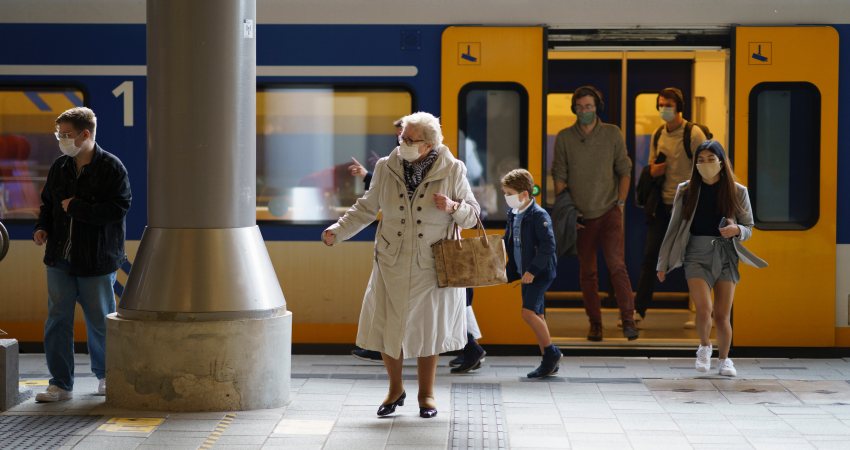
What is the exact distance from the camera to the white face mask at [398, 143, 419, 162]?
645cm

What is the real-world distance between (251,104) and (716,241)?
3.30 metres

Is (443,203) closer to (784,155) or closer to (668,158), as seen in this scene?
(784,155)

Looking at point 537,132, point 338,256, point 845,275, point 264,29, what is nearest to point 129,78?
point 264,29

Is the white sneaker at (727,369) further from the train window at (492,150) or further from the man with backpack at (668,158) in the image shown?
the train window at (492,150)

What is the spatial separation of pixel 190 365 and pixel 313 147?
2.83 m

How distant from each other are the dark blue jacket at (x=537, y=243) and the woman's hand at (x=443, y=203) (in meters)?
1.57

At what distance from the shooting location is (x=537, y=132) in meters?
8.91

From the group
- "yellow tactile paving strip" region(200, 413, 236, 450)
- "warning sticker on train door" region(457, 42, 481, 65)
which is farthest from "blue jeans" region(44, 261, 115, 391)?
"warning sticker on train door" region(457, 42, 481, 65)

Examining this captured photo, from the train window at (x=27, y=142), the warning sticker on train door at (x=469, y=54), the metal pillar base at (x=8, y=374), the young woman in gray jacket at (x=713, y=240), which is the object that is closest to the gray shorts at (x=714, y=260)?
the young woman in gray jacket at (x=713, y=240)

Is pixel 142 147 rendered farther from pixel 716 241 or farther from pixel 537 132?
pixel 716 241

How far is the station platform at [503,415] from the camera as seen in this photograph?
6.01 m

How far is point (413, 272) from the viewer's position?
6430 millimetres

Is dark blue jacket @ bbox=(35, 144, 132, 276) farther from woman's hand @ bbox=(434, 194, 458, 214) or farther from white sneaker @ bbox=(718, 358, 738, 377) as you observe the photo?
white sneaker @ bbox=(718, 358, 738, 377)

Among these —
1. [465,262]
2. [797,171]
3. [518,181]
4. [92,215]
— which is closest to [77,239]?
[92,215]
